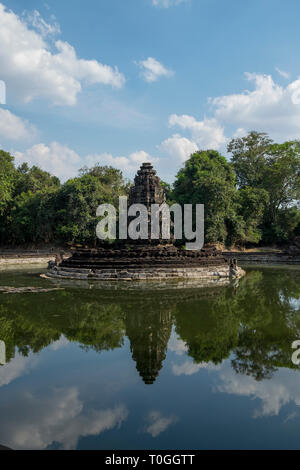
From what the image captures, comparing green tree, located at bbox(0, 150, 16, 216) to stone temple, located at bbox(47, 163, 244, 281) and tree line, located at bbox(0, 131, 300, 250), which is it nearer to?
tree line, located at bbox(0, 131, 300, 250)

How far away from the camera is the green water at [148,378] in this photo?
14.5 feet

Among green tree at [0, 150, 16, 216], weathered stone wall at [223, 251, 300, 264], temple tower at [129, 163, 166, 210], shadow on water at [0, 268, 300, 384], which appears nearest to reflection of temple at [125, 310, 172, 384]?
shadow on water at [0, 268, 300, 384]

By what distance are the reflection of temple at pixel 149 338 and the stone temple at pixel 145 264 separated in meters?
7.58

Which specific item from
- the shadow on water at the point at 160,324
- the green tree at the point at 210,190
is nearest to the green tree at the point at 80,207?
the green tree at the point at 210,190

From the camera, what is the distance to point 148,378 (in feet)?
20.4

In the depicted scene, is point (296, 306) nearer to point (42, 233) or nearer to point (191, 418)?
point (191, 418)

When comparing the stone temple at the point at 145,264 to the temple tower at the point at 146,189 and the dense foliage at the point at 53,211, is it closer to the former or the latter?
the temple tower at the point at 146,189

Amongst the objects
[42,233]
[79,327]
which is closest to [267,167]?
[42,233]

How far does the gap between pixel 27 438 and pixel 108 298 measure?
9294 millimetres

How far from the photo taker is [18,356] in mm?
7281

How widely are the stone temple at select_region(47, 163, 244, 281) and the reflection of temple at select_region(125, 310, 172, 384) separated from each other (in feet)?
24.9

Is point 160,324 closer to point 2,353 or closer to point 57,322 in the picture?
point 57,322

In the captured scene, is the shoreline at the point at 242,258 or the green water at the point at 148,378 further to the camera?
the shoreline at the point at 242,258

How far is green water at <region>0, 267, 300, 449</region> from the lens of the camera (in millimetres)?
4410
